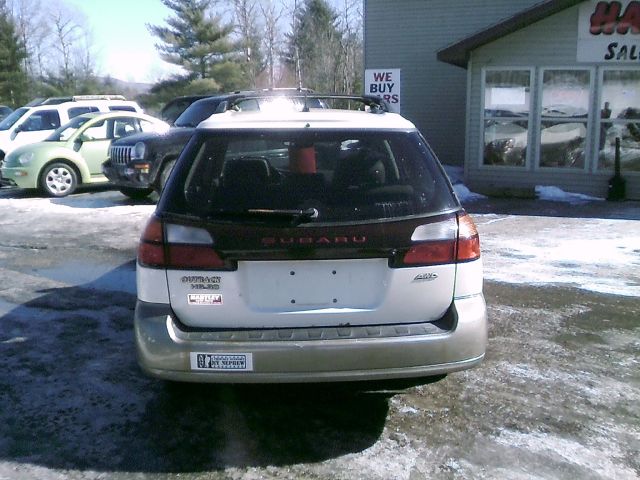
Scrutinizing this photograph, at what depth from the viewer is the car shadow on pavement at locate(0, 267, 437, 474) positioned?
11.8ft

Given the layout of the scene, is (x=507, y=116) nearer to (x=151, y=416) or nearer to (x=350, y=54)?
(x=151, y=416)

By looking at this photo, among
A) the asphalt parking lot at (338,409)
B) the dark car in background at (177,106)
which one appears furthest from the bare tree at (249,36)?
the asphalt parking lot at (338,409)

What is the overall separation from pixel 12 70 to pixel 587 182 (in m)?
44.1

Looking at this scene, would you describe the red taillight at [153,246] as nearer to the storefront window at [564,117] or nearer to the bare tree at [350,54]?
the storefront window at [564,117]

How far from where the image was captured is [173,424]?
3928 millimetres

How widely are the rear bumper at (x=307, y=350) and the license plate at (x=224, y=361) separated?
0.02 m

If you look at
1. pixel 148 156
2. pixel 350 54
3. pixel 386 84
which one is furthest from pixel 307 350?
pixel 350 54

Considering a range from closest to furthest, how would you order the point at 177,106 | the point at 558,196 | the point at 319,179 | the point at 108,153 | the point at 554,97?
the point at 319,179, the point at 558,196, the point at 554,97, the point at 108,153, the point at 177,106

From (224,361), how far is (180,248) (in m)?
0.59

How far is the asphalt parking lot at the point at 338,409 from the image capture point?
3494 mm

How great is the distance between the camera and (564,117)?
12883 mm

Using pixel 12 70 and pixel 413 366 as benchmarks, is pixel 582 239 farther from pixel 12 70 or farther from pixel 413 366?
pixel 12 70

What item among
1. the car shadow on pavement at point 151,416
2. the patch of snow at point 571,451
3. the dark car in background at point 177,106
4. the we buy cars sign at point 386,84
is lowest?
the patch of snow at point 571,451

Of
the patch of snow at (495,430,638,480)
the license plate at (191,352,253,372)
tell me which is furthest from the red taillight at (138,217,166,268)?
the patch of snow at (495,430,638,480)
